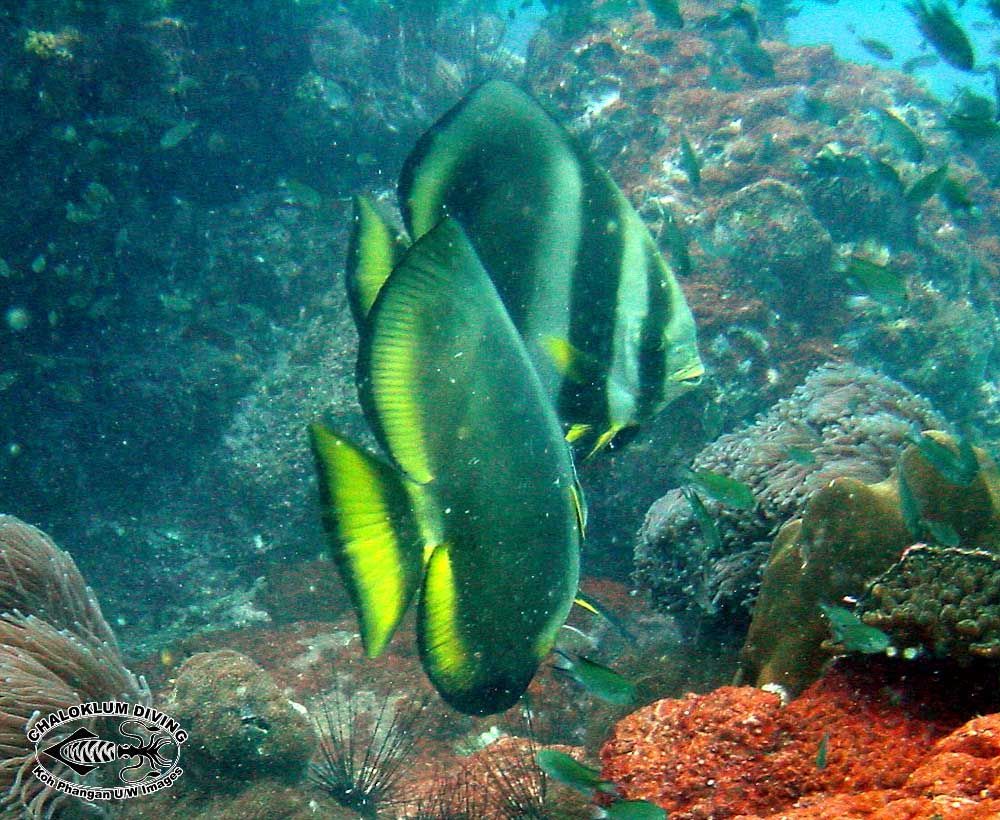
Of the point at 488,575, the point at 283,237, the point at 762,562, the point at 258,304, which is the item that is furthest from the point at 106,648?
the point at 283,237

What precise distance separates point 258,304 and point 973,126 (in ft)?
25.1

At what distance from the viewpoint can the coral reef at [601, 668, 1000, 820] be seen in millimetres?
2178

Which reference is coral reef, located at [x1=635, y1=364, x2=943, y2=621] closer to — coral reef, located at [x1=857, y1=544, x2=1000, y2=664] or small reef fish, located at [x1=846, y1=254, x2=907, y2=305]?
small reef fish, located at [x1=846, y1=254, x2=907, y2=305]

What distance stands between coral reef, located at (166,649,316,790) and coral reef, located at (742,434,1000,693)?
2.46 m

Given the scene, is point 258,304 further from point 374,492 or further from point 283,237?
point 374,492

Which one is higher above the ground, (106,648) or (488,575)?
(488,575)

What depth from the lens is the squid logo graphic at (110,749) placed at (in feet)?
9.18

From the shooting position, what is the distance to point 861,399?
5129mm

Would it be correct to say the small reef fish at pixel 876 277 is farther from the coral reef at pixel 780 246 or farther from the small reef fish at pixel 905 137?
the small reef fish at pixel 905 137

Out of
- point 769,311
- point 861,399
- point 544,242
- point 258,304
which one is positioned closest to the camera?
point 544,242

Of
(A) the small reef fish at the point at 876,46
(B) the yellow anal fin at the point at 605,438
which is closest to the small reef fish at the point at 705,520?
(B) the yellow anal fin at the point at 605,438

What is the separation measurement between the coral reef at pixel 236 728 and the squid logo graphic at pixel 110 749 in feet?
0.51

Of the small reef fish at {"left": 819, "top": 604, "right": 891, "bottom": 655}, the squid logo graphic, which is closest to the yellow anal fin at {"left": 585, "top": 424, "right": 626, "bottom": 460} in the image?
the small reef fish at {"left": 819, "top": 604, "right": 891, "bottom": 655}

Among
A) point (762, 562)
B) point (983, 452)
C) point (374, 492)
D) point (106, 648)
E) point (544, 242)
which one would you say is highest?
point (544, 242)
